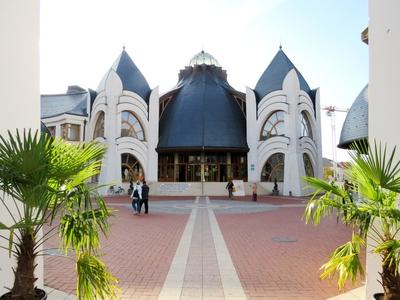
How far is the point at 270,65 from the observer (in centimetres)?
4028

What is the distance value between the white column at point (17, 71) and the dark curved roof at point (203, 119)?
Answer: 3177 centimetres

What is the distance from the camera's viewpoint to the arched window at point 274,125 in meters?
36.5

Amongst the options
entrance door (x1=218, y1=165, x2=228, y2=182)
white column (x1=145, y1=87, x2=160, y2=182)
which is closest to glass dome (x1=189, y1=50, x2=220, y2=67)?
white column (x1=145, y1=87, x2=160, y2=182)

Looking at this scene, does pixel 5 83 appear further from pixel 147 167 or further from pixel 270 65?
pixel 270 65

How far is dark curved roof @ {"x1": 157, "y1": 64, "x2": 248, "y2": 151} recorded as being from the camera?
37.8 meters

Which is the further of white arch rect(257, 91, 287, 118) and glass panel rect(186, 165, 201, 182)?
glass panel rect(186, 165, 201, 182)

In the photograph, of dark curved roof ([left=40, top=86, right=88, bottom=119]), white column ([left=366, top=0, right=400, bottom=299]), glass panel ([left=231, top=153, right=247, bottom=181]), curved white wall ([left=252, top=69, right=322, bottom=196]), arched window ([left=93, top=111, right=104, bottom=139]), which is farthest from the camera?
dark curved roof ([left=40, top=86, right=88, bottom=119])

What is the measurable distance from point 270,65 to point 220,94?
6.49m

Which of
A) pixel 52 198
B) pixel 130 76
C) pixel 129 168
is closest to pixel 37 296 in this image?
pixel 52 198

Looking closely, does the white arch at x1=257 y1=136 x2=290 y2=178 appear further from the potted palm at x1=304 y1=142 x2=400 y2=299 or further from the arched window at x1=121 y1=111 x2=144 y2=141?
the potted palm at x1=304 y1=142 x2=400 y2=299

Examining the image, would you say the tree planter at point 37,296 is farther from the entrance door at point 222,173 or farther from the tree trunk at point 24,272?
the entrance door at point 222,173

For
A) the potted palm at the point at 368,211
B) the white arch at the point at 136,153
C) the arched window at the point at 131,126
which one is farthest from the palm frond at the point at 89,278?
the arched window at the point at 131,126

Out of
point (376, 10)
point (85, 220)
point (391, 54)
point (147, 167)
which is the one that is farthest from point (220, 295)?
point (147, 167)

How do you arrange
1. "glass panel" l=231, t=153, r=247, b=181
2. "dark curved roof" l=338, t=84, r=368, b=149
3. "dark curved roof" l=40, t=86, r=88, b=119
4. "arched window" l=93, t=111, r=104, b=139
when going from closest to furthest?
1. "dark curved roof" l=338, t=84, r=368, b=149
2. "arched window" l=93, t=111, r=104, b=139
3. "glass panel" l=231, t=153, r=247, b=181
4. "dark curved roof" l=40, t=86, r=88, b=119
